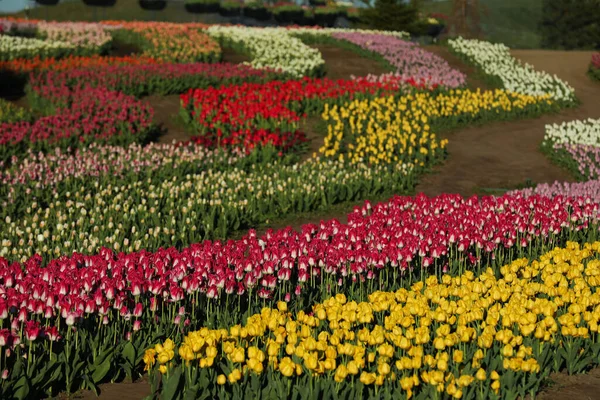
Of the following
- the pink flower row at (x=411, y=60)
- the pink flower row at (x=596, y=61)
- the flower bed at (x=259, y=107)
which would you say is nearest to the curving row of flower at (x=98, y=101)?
the flower bed at (x=259, y=107)

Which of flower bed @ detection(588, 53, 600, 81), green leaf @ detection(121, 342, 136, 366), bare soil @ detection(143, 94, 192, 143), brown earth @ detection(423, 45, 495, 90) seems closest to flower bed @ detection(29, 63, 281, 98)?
bare soil @ detection(143, 94, 192, 143)

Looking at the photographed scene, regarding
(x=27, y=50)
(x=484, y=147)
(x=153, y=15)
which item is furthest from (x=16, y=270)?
(x=153, y=15)

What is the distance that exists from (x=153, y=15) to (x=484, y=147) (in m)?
50.6

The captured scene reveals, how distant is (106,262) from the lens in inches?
268

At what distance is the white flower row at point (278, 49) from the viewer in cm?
2488

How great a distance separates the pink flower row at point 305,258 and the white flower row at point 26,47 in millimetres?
18948

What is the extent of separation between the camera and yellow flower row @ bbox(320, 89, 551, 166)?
14.6m

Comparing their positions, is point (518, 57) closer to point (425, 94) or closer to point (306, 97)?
point (425, 94)

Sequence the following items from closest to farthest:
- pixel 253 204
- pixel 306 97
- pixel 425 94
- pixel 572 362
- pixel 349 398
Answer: pixel 349 398 → pixel 572 362 → pixel 253 204 → pixel 306 97 → pixel 425 94

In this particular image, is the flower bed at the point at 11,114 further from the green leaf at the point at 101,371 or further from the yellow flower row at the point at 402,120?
the green leaf at the point at 101,371

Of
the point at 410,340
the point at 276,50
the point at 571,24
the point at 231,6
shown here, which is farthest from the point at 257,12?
the point at 410,340

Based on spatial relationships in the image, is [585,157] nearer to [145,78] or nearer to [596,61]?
[145,78]

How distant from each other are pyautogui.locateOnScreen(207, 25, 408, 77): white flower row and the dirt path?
24.3 ft

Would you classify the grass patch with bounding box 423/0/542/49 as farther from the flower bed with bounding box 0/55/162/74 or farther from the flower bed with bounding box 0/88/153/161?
the flower bed with bounding box 0/88/153/161
